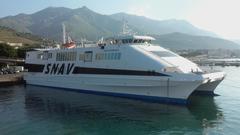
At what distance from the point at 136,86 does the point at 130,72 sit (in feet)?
4.59

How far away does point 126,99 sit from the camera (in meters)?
29.7

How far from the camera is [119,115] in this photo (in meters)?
23.5

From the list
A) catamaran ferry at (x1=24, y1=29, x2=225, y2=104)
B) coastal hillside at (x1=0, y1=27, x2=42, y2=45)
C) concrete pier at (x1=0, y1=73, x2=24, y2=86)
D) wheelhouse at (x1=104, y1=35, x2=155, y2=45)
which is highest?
coastal hillside at (x1=0, y1=27, x2=42, y2=45)

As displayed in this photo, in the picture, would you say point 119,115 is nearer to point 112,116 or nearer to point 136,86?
point 112,116

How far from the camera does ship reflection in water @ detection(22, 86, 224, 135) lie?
20.0 metres

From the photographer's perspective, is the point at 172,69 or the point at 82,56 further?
the point at 82,56

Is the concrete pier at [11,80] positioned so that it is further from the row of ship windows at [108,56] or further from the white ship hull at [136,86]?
the row of ship windows at [108,56]

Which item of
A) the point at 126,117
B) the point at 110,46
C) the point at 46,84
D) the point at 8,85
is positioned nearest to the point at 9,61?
the point at 8,85

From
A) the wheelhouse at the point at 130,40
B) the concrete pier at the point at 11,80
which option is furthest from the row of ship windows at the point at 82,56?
the concrete pier at the point at 11,80

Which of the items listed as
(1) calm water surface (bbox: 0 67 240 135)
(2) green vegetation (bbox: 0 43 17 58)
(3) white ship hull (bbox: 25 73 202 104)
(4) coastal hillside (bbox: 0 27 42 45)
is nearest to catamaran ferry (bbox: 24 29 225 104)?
(3) white ship hull (bbox: 25 73 202 104)

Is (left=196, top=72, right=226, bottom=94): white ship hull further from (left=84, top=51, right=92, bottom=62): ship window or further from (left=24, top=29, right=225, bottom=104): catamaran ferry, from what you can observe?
(left=84, top=51, right=92, bottom=62): ship window

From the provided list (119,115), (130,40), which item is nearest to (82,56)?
(130,40)

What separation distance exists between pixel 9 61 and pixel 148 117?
45180mm

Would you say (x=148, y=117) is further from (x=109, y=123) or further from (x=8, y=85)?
(x=8, y=85)
